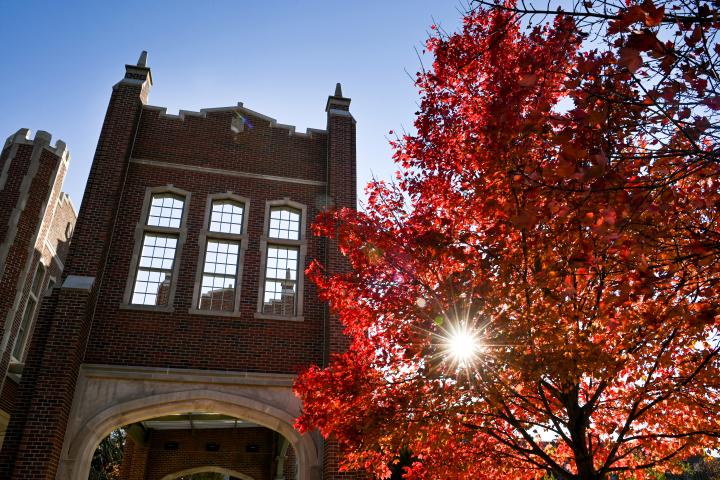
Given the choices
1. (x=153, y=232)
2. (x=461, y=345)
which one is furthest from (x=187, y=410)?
(x=461, y=345)

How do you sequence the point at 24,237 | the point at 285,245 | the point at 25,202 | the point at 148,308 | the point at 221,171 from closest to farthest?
the point at 148,308
the point at 285,245
the point at 221,171
the point at 24,237
the point at 25,202

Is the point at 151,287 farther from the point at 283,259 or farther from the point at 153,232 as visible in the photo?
the point at 283,259

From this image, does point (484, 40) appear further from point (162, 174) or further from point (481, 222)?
point (162, 174)

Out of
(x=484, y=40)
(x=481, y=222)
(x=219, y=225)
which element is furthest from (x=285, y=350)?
(x=484, y=40)

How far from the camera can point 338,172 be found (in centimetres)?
1427

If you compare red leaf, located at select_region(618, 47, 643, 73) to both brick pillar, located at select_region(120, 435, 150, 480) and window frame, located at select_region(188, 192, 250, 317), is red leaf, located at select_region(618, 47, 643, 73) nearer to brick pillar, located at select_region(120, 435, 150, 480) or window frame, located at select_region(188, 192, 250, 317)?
window frame, located at select_region(188, 192, 250, 317)

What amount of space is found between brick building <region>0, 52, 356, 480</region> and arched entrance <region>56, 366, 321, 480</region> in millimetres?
25

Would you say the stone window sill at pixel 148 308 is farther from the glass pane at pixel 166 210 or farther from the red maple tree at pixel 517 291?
the red maple tree at pixel 517 291

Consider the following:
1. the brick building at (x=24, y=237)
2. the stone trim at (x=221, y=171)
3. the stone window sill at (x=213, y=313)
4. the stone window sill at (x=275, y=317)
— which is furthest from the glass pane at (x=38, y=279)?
the stone window sill at (x=275, y=317)

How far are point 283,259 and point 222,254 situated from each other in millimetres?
1481

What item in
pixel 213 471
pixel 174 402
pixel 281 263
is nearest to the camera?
pixel 174 402

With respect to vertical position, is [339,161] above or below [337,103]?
below

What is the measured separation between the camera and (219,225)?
13.2 meters

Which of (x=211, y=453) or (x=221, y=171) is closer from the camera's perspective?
(x=221, y=171)
